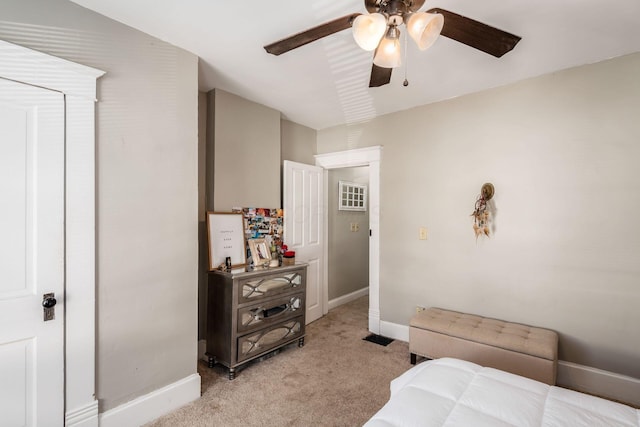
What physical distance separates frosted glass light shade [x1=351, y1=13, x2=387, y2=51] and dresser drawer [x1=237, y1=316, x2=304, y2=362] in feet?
7.86

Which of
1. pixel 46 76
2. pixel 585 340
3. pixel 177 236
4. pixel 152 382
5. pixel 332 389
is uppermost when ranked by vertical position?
pixel 46 76

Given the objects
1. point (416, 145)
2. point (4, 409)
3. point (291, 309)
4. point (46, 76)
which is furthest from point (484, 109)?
point (4, 409)

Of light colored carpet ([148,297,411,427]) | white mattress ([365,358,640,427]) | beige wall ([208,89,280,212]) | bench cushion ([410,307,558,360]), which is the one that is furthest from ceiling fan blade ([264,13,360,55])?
bench cushion ([410,307,558,360])

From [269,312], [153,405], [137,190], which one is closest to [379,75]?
[137,190]

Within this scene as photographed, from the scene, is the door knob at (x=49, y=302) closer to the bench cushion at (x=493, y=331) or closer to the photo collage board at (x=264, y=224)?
the photo collage board at (x=264, y=224)

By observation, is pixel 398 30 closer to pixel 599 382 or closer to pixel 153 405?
pixel 153 405

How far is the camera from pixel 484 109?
117 inches

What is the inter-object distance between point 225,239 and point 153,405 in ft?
4.49

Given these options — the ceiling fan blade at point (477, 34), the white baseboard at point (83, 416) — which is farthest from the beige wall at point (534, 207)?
the white baseboard at point (83, 416)

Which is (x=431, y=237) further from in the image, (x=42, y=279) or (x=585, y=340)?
(x=42, y=279)

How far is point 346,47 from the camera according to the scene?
221 centimetres

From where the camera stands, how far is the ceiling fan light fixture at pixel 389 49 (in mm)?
1446

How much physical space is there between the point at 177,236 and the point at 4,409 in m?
1.21

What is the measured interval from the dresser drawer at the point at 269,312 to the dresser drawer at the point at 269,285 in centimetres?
6
